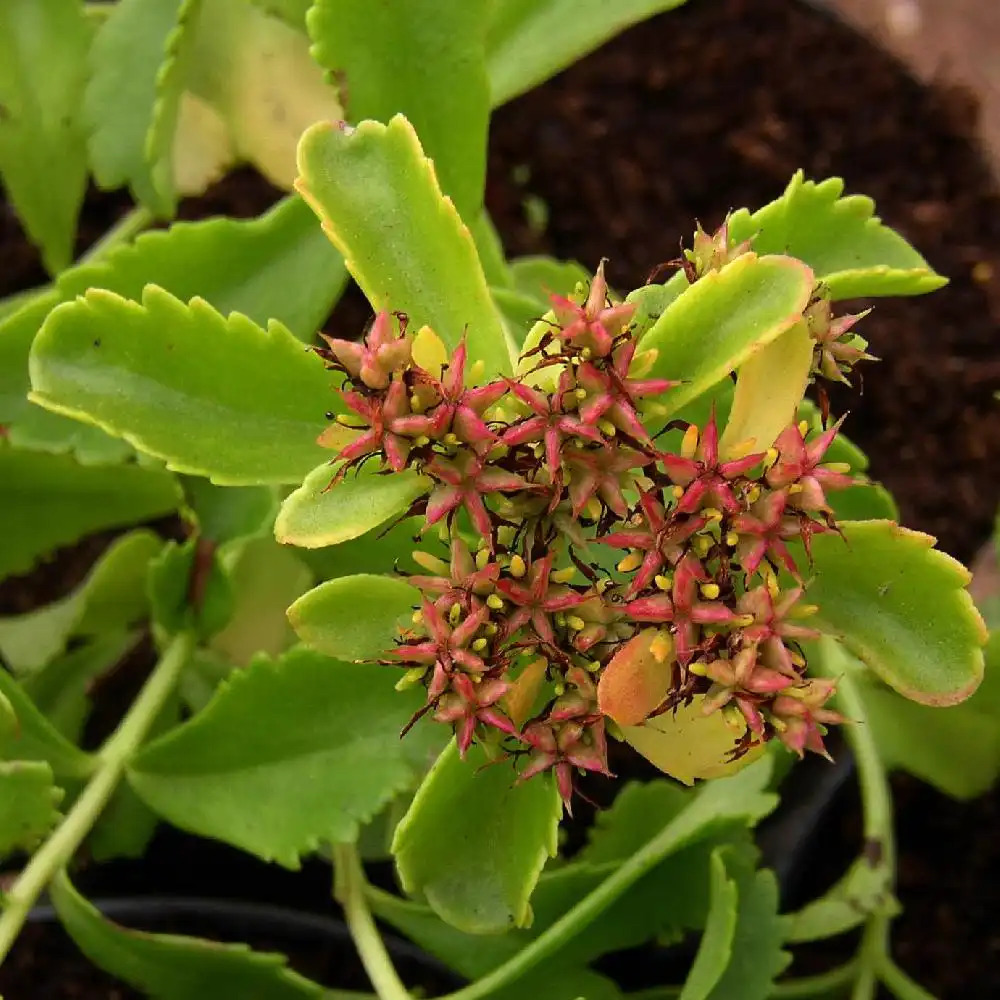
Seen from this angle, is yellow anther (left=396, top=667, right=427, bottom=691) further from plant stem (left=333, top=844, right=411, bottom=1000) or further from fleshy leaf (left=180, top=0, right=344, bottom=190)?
fleshy leaf (left=180, top=0, right=344, bottom=190)

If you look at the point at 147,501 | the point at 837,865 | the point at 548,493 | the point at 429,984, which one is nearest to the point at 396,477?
the point at 548,493

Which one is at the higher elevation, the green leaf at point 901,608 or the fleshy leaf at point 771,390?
the fleshy leaf at point 771,390

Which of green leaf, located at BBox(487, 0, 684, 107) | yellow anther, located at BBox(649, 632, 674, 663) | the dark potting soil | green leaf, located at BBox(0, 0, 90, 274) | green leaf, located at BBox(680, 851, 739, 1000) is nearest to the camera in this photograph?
yellow anther, located at BBox(649, 632, 674, 663)

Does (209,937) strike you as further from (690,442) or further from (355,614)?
(690,442)

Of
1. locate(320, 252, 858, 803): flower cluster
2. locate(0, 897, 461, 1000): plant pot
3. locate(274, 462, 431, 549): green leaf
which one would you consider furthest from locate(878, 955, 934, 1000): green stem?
locate(274, 462, 431, 549): green leaf

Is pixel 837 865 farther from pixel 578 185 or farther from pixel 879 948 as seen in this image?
pixel 578 185

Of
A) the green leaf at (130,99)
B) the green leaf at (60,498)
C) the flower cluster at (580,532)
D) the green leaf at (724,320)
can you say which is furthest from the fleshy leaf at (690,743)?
the green leaf at (130,99)

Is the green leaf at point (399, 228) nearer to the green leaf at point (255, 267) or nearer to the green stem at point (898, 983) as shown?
the green leaf at point (255, 267)
